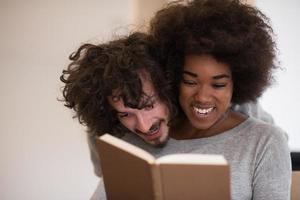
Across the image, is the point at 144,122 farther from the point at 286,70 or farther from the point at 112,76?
the point at 286,70

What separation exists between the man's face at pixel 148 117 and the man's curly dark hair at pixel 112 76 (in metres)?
0.01

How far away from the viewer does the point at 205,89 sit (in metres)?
0.84

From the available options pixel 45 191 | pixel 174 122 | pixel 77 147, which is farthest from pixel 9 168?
pixel 174 122

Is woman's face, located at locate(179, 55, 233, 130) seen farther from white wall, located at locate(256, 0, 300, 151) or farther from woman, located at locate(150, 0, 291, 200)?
white wall, located at locate(256, 0, 300, 151)

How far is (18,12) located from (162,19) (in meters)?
0.81

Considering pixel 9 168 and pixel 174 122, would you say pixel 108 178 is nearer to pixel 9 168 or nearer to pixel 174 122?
pixel 174 122

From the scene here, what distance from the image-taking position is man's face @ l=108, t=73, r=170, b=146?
0.85 meters

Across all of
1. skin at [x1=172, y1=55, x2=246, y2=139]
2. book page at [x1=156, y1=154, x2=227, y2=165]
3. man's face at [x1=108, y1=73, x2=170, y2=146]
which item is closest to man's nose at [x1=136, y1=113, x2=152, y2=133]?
man's face at [x1=108, y1=73, x2=170, y2=146]

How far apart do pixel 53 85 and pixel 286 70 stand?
2.95 feet

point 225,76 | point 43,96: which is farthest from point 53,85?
point 225,76

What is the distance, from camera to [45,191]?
5.45 feet

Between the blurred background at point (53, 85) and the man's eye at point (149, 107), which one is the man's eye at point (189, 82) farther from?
the blurred background at point (53, 85)

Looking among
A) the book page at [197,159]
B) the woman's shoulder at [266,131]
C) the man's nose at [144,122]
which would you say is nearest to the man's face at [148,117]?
the man's nose at [144,122]

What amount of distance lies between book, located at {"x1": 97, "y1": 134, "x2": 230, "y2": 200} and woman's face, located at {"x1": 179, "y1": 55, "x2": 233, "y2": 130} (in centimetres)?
29
